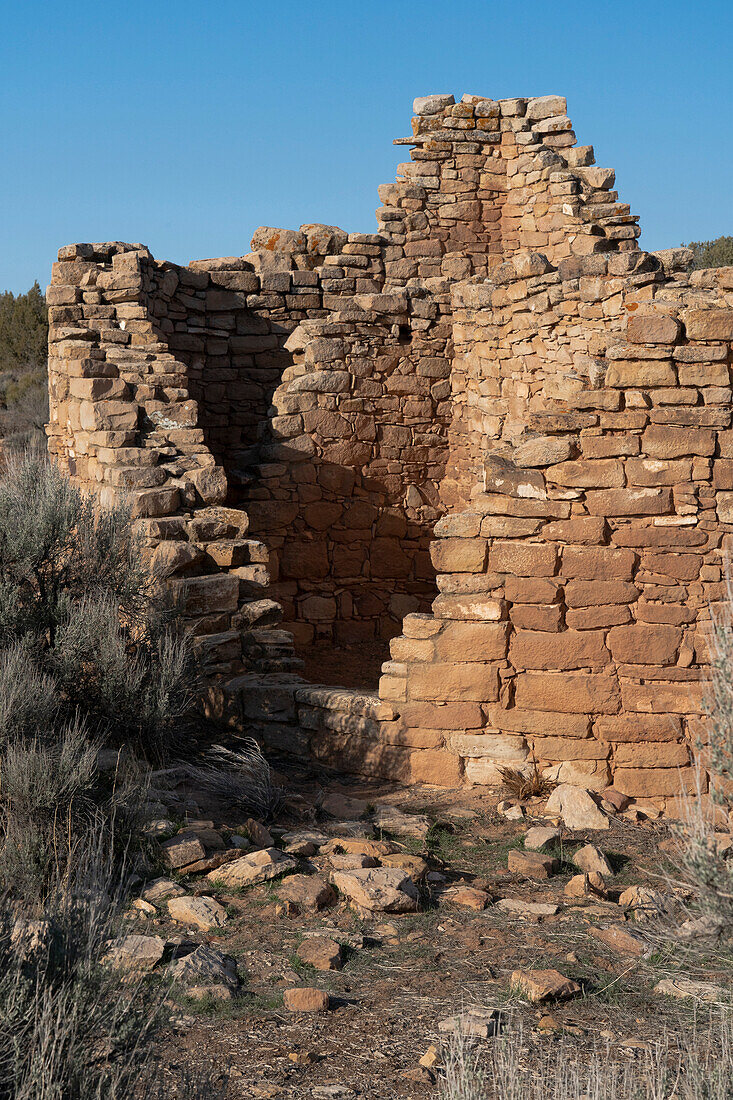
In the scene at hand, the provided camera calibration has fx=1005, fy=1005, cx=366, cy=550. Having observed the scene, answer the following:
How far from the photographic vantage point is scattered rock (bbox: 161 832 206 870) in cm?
432

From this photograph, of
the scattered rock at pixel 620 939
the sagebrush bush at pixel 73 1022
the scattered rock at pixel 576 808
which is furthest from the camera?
the scattered rock at pixel 576 808

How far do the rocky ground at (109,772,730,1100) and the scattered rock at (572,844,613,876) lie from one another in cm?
1

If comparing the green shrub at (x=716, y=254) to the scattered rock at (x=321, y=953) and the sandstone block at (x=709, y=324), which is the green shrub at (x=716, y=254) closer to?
the sandstone block at (x=709, y=324)

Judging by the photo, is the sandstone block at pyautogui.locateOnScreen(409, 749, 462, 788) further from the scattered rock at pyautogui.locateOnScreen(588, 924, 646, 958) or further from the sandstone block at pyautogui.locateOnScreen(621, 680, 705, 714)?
the scattered rock at pyautogui.locateOnScreen(588, 924, 646, 958)

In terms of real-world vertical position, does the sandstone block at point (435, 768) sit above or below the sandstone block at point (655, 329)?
below

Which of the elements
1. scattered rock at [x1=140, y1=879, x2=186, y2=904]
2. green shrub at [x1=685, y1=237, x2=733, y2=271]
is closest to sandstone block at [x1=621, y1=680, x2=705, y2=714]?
scattered rock at [x1=140, y1=879, x2=186, y2=904]

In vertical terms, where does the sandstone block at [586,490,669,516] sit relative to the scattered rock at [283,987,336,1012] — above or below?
above

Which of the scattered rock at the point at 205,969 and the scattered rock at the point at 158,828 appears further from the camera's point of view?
the scattered rock at the point at 158,828

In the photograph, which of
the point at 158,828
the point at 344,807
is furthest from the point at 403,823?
the point at 158,828

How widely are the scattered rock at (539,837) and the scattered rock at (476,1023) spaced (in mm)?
1539

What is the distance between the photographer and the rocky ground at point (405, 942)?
3.14 m

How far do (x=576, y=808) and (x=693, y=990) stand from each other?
1.72 metres

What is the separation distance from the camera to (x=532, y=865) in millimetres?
4559

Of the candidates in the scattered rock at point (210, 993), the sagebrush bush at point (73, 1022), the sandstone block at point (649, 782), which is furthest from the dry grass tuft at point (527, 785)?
the sagebrush bush at point (73, 1022)
